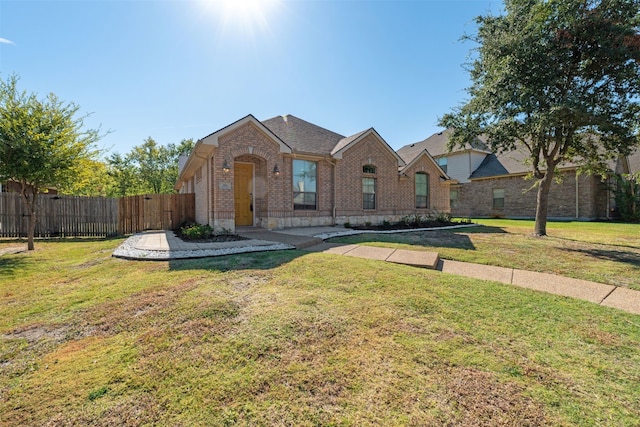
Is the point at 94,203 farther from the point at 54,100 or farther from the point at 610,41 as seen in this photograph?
the point at 610,41

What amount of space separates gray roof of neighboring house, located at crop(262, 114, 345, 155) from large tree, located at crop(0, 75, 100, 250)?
700 centimetres

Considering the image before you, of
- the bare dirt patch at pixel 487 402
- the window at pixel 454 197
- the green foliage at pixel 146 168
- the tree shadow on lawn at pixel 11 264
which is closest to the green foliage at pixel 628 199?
the window at pixel 454 197

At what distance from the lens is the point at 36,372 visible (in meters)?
2.38

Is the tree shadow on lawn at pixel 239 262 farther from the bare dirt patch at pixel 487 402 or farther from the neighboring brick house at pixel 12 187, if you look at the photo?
the neighboring brick house at pixel 12 187

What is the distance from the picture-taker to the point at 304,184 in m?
12.7

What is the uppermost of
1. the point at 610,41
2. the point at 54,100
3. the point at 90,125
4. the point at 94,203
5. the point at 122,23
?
the point at 122,23

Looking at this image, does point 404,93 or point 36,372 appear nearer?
point 36,372

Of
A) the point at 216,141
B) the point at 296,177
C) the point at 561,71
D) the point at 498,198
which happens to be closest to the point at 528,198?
the point at 498,198

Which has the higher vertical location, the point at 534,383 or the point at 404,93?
the point at 404,93

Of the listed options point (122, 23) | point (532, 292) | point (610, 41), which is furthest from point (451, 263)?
point (122, 23)

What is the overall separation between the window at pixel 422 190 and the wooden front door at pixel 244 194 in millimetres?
9970

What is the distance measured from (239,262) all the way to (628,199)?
24887 mm

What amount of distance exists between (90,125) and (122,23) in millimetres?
3650

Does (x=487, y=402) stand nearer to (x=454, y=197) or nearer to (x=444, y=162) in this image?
(x=454, y=197)
